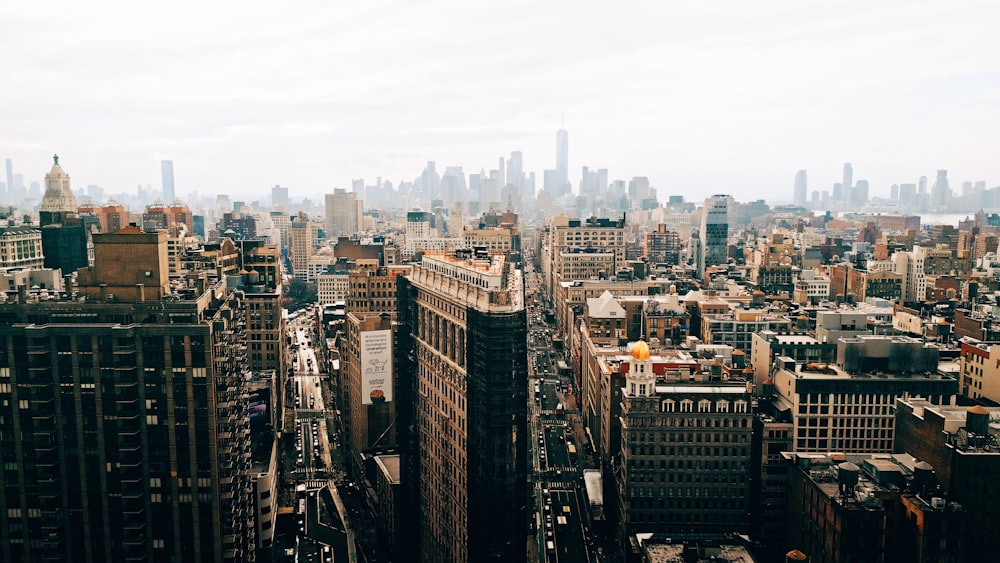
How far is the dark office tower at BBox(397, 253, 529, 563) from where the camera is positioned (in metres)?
68.1

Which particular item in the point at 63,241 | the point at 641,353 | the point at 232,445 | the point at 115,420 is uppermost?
the point at 63,241

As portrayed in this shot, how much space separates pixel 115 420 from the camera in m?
62.5

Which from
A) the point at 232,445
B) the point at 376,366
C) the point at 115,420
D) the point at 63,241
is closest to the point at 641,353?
the point at 376,366

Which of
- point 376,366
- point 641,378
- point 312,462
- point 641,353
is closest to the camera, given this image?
point 641,378

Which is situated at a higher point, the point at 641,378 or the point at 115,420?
the point at 115,420

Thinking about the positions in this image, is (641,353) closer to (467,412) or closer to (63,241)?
(467,412)

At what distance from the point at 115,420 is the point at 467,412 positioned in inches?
1151

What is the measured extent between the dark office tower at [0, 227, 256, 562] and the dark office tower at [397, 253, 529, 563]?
2107 centimetres

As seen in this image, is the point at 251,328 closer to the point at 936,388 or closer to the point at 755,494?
the point at 755,494

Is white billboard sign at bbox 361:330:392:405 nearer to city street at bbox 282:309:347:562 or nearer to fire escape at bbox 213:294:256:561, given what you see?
city street at bbox 282:309:347:562

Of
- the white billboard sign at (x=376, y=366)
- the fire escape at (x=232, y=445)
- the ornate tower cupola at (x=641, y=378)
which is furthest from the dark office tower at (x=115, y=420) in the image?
the ornate tower cupola at (x=641, y=378)

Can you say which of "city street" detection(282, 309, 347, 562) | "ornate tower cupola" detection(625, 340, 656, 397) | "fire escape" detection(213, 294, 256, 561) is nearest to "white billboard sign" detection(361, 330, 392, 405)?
"city street" detection(282, 309, 347, 562)

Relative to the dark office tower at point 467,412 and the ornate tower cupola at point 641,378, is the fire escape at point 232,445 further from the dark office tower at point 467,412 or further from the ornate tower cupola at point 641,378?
the ornate tower cupola at point 641,378

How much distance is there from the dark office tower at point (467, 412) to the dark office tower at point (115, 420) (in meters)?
21.1
